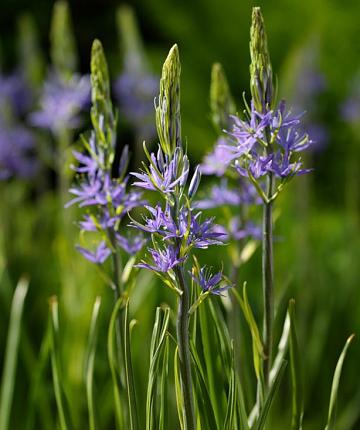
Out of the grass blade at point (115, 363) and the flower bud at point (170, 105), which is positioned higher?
the flower bud at point (170, 105)

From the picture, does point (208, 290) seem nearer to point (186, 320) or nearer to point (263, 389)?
point (186, 320)

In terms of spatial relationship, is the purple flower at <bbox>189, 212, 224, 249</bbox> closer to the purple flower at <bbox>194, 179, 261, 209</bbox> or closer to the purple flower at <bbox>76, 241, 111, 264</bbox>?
the purple flower at <bbox>76, 241, 111, 264</bbox>

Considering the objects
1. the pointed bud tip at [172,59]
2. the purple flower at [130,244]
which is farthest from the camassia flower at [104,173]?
the pointed bud tip at [172,59]

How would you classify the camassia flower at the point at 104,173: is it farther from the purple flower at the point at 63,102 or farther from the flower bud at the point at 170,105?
the purple flower at the point at 63,102

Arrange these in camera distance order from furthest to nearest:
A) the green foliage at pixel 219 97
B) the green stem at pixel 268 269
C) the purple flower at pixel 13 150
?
the purple flower at pixel 13 150 < the green foliage at pixel 219 97 < the green stem at pixel 268 269

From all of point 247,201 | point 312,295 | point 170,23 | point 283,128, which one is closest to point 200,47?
point 170,23

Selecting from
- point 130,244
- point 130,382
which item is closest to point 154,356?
point 130,382
